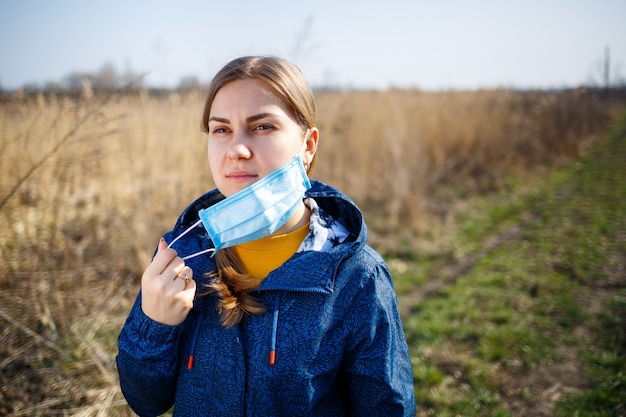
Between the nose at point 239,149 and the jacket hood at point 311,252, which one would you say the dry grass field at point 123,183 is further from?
the nose at point 239,149

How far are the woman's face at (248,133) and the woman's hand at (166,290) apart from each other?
0.31 m

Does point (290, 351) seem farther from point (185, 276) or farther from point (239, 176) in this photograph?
point (239, 176)

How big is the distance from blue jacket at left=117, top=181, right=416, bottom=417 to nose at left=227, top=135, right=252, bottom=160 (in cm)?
37

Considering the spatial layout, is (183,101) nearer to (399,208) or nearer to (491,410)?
(399,208)

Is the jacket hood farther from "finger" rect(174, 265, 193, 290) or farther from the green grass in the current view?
the green grass

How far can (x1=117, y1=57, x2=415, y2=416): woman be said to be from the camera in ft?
4.20

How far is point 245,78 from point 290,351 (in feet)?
2.96

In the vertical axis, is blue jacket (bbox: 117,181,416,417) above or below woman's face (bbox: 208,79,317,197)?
below

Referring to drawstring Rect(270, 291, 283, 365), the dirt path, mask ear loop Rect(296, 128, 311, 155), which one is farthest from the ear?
the dirt path

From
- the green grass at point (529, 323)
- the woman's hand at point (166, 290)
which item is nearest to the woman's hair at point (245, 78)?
the woman's hand at point (166, 290)

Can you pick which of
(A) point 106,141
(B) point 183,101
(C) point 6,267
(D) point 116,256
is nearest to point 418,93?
(B) point 183,101

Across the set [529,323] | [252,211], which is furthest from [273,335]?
[529,323]

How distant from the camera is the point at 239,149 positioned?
4.33 ft

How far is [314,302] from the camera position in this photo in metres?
1.31
